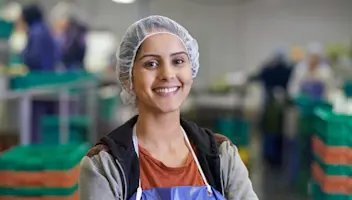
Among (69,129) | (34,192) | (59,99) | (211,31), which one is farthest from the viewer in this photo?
(211,31)

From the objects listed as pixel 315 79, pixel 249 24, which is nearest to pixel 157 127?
pixel 315 79

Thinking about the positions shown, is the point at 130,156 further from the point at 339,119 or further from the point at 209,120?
the point at 209,120

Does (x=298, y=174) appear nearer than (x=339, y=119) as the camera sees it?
No

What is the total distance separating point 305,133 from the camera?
16.1 ft

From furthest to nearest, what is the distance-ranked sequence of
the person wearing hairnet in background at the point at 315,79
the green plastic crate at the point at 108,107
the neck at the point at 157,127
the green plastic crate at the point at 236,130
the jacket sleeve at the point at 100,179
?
the green plastic crate at the point at 108,107 → the person wearing hairnet in background at the point at 315,79 → the green plastic crate at the point at 236,130 → the neck at the point at 157,127 → the jacket sleeve at the point at 100,179

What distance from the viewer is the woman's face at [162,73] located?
152 cm

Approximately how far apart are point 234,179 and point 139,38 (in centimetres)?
49

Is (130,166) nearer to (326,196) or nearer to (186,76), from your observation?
(186,76)

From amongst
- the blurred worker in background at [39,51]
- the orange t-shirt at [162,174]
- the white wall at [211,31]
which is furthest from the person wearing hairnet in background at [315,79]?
the orange t-shirt at [162,174]

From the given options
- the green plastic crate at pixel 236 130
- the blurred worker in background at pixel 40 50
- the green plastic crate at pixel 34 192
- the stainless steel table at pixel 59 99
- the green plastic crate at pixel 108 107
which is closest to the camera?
the green plastic crate at pixel 34 192

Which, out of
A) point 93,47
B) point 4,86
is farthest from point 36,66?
point 93,47

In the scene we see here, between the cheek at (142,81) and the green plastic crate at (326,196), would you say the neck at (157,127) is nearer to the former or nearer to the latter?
the cheek at (142,81)

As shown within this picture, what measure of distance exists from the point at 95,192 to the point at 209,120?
227 inches

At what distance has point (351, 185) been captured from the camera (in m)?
2.55
